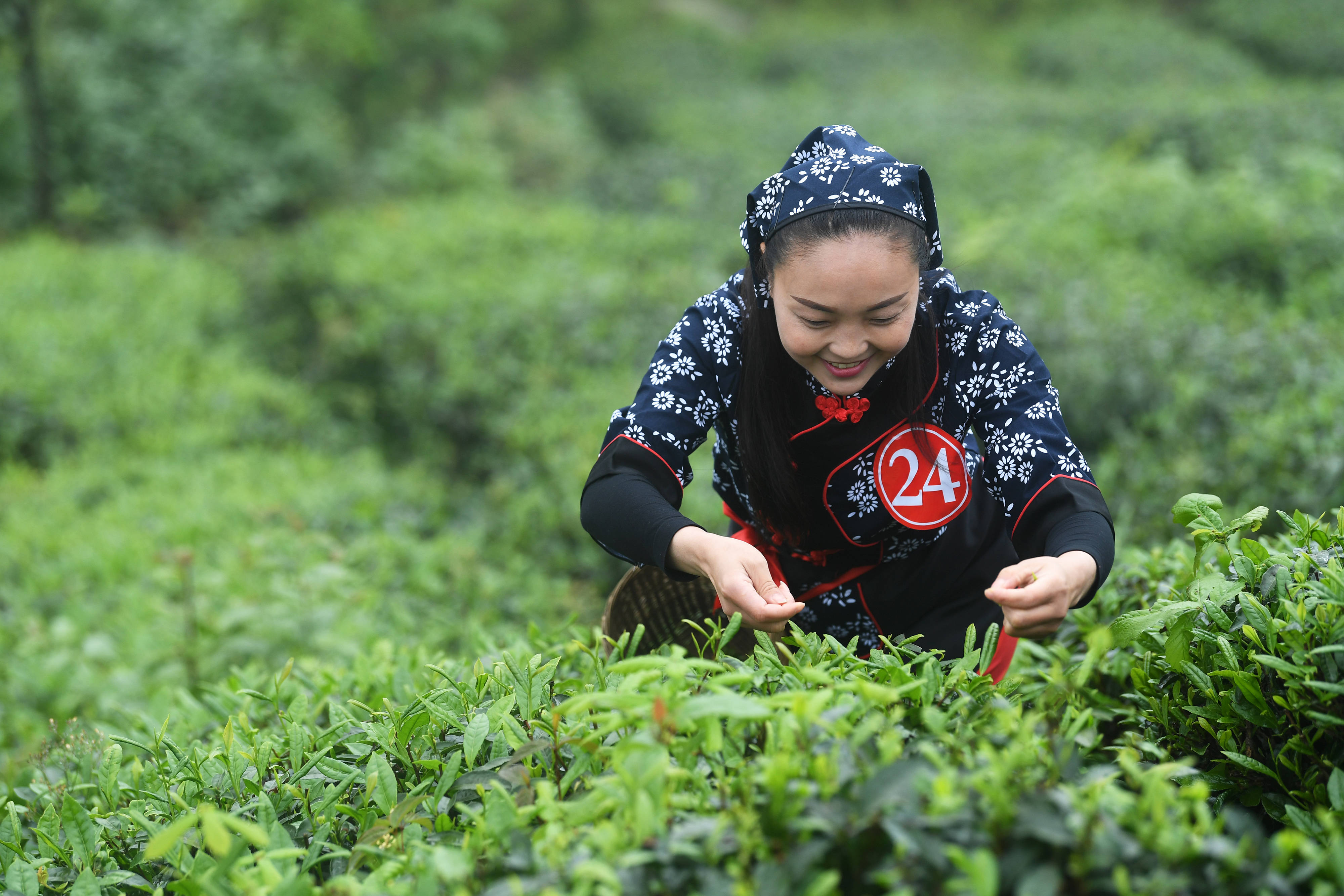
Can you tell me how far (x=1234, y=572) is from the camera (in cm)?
159

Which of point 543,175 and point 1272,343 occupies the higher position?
point 543,175

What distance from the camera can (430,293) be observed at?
6.41 meters

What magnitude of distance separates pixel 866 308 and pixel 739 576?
521mm

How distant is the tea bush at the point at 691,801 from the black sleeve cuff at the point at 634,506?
171mm

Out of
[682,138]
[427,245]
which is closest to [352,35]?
[682,138]

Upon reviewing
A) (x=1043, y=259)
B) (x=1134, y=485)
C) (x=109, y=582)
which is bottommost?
(x=109, y=582)

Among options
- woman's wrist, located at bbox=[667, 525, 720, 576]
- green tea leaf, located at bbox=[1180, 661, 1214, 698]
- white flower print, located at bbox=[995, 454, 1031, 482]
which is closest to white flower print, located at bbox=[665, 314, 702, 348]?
woman's wrist, located at bbox=[667, 525, 720, 576]

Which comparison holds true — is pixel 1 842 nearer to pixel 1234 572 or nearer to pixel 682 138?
pixel 1234 572

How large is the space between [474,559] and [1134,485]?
2.79m

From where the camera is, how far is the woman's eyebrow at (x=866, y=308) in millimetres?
1655

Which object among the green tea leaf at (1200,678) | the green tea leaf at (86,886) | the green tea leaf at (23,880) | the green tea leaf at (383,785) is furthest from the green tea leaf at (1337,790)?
the green tea leaf at (23,880)

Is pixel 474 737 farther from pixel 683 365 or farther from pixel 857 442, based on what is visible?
pixel 857 442

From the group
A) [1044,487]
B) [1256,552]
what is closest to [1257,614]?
[1256,552]

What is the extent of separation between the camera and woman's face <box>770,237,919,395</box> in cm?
163
